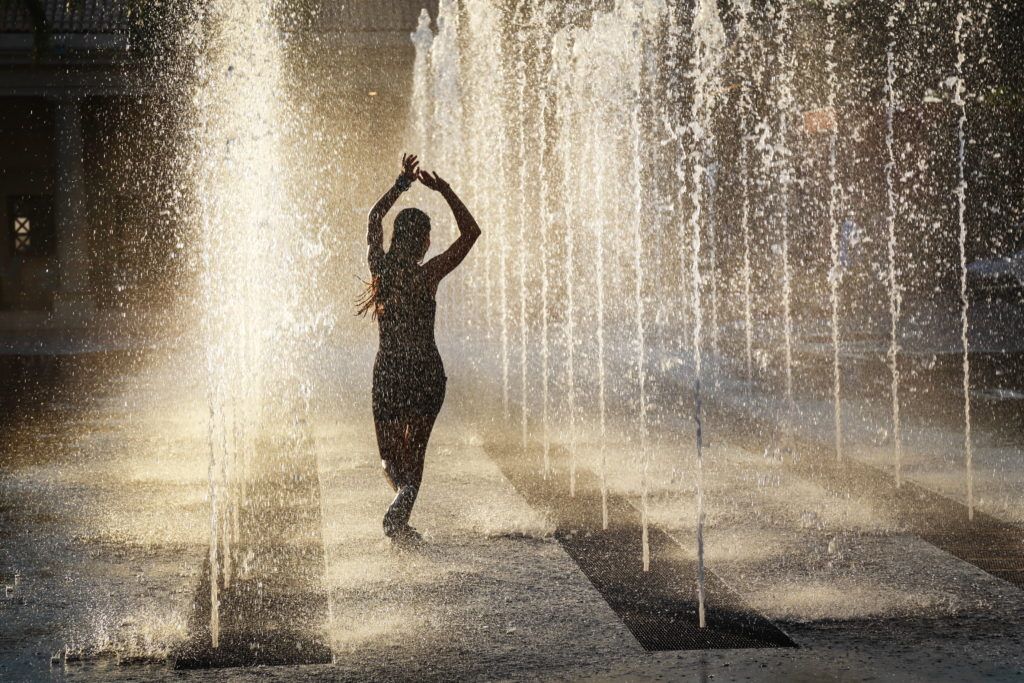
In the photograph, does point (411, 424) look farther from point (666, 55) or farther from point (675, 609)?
point (666, 55)

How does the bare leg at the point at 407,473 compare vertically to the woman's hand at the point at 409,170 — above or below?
below

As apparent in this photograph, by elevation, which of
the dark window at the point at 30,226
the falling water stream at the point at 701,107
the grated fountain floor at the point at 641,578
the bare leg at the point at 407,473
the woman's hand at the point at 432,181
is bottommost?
the grated fountain floor at the point at 641,578

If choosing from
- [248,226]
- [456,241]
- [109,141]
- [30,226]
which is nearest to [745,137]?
[248,226]

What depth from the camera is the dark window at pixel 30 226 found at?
29969mm

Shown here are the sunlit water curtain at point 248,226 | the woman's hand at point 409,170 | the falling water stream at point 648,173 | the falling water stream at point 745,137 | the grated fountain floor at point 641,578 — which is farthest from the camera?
the falling water stream at point 745,137

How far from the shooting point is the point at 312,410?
1142 centimetres

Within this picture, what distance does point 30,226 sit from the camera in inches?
1184

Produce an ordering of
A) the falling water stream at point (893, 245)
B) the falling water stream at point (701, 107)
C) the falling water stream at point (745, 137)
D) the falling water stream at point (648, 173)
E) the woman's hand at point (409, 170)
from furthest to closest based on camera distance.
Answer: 1. the falling water stream at point (745, 137)
2. the falling water stream at point (701, 107)
3. the falling water stream at point (648, 173)
4. the falling water stream at point (893, 245)
5. the woman's hand at point (409, 170)

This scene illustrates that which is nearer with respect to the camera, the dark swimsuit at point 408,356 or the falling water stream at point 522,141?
the dark swimsuit at point 408,356

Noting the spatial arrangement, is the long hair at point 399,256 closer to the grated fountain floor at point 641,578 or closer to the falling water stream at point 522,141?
the grated fountain floor at point 641,578

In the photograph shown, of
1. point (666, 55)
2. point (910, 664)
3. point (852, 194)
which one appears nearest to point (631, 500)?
point (910, 664)

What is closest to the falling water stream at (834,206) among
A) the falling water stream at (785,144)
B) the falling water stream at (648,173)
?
the falling water stream at (648,173)

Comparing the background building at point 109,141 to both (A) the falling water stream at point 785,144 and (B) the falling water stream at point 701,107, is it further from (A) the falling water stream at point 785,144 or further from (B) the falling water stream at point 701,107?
(A) the falling water stream at point 785,144

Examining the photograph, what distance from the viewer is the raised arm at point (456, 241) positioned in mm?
6098
